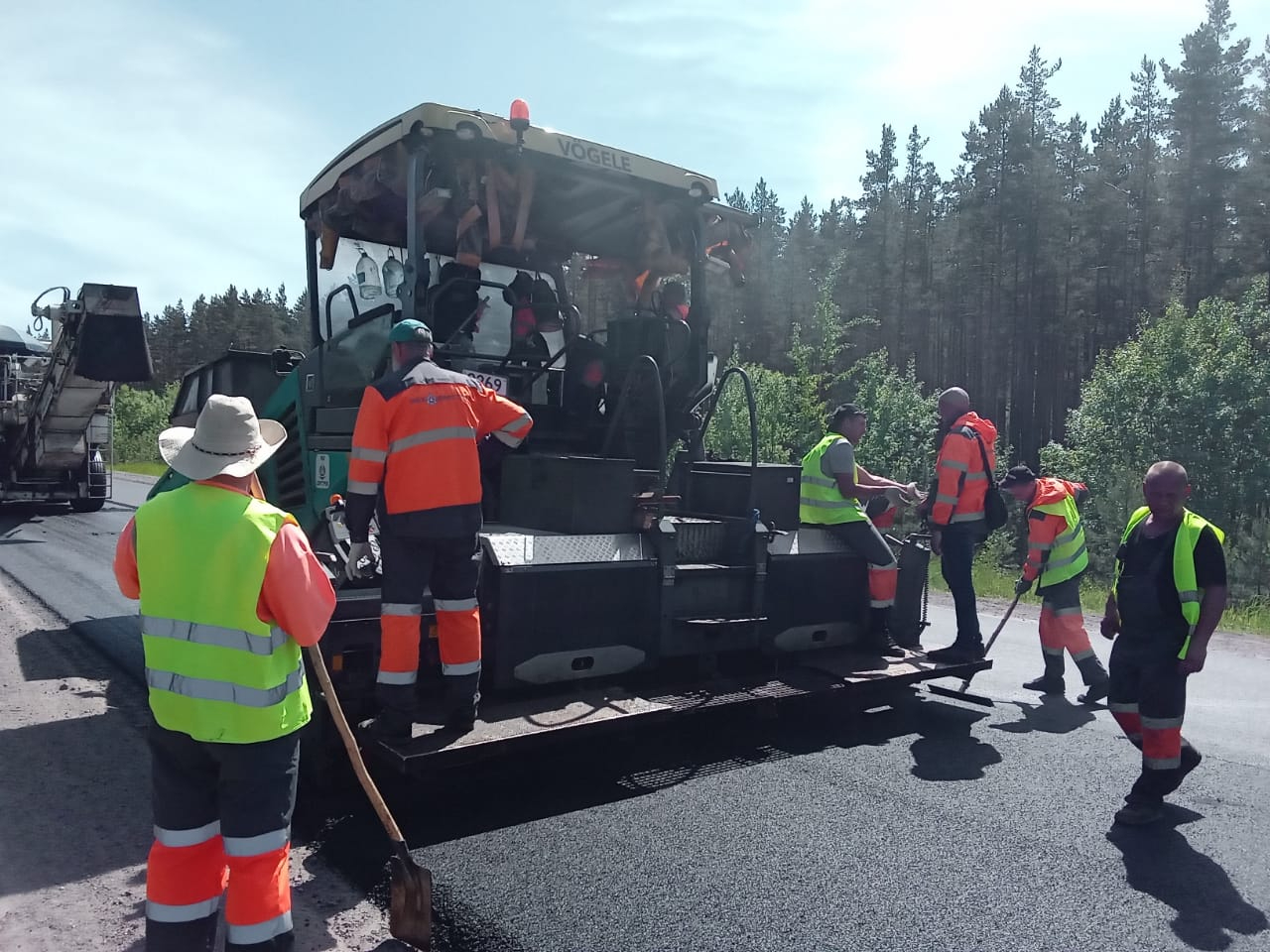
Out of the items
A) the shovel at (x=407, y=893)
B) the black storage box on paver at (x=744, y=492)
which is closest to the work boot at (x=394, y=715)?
the shovel at (x=407, y=893)

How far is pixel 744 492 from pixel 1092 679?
8.49ft

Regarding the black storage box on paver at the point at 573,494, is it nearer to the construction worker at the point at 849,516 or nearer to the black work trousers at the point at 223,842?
the construction worker at the point at 849,516

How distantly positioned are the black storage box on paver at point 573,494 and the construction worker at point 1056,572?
3.06 m

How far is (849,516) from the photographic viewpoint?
5.70m

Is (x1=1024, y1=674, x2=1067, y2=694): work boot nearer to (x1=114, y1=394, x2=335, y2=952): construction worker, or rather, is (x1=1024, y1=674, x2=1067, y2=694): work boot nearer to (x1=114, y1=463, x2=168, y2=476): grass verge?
(x1=114, y1=394, x2=335, y2=952): construction worker

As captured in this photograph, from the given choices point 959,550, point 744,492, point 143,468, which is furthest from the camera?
point 143,468

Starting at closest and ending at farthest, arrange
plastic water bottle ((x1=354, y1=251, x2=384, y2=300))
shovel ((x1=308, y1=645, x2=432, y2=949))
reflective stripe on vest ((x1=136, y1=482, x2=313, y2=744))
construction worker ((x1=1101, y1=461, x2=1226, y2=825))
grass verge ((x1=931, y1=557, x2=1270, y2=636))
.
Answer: reflective stripe on vest ((x1=136, y1=482, x2=313, y2=744)) < shovel ((x1=308, y1=645, x2=432, y2=949)) < construction worker ((x1=1101, y1=461, x2=1226, y2=825)) < plastic water bottle ((x1=354, y1=251, x2=384, y2=300)) < grass verge ((x1=931, y1=557, x2=1270, y2=636))

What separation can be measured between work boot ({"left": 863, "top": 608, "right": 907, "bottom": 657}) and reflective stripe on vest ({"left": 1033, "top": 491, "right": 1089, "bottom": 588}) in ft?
4.98

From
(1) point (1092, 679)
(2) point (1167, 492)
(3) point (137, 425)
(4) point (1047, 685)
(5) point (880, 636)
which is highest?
(2) point (1167, 492)

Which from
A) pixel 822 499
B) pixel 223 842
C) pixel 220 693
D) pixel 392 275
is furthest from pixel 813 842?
pixel 392 275

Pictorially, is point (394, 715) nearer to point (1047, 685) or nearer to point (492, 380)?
point (492, 380)

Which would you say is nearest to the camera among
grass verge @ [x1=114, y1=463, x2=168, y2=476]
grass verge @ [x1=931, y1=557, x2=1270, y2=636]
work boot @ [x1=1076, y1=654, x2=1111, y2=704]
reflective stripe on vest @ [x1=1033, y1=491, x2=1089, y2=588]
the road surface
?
the road surface

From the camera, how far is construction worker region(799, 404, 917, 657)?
5.64 m

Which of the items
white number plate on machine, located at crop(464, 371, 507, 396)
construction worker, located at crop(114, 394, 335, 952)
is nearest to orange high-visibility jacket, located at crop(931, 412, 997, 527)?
white number plate on machine, located at crop(464, 371, 507, 396)
